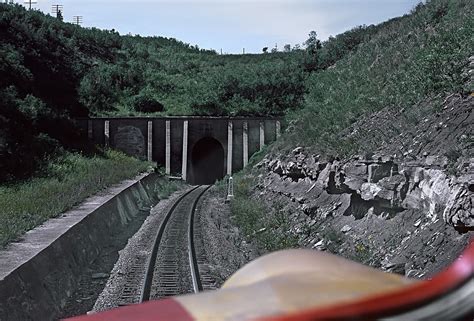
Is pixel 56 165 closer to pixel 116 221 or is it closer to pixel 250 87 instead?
pixel 116 221

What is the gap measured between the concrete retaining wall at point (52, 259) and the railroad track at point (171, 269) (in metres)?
1.32

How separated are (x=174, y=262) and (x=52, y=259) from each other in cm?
356

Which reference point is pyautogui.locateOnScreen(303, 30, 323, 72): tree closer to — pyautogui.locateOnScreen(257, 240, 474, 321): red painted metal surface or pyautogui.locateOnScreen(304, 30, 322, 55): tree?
pyautogui.locateOnScreen(304, 30, 322, 55): tree

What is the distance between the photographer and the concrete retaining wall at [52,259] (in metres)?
10.3

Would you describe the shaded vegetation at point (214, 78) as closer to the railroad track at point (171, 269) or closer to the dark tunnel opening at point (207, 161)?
the dark tunnel opening at point (207, 161)

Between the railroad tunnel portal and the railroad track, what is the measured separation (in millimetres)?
30356

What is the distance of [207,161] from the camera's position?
55.8 metres

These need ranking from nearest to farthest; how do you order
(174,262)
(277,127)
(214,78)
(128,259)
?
(174,262)
(128,259)
(277,127)
(214,78)

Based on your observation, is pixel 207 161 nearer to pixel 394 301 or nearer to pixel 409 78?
pixel 409 78

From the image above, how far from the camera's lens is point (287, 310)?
81.4 inches

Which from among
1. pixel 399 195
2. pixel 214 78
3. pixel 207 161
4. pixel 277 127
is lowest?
pixel 207 161

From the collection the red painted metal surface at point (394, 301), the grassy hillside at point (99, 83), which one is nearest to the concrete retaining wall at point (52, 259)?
the red painted metal surface at point (394, 301)

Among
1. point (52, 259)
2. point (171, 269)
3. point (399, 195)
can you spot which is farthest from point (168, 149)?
point (399, 195)

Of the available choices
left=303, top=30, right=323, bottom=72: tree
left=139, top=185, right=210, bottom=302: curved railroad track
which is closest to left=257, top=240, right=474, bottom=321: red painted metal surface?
left=139, top=185, right=210, bottom=302: curved railroad track
